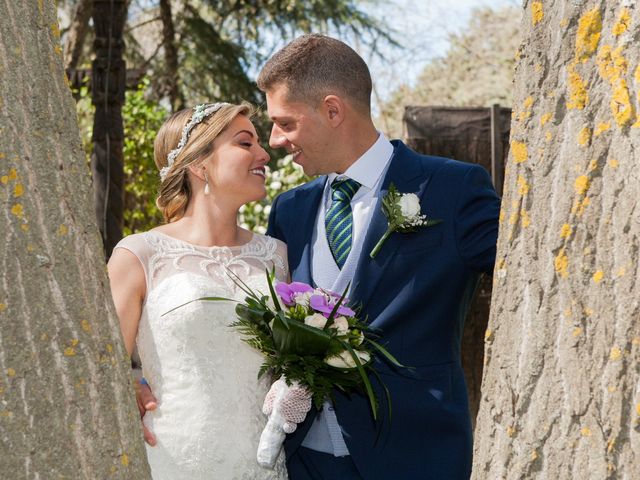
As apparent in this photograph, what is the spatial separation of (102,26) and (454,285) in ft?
17.4

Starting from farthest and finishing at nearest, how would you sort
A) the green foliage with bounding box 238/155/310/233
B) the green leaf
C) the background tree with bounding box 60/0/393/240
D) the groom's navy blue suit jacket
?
the background tree with bounding box 60/0/393/240, the green foliage with bounding box 238/155/310/233, the groom's navy blue suit jacket, the green leaf

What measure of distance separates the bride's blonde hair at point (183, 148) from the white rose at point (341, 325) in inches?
39.9

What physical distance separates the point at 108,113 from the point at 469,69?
14.1m

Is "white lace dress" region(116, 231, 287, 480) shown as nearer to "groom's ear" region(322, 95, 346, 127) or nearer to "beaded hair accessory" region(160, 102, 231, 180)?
"beaded hair accessory" region(160, 102, 231, 180)

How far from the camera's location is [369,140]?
150 inches

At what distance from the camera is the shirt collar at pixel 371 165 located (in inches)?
146

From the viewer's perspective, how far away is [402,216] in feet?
11.1

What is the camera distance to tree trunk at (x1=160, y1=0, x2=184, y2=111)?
45.2 feet

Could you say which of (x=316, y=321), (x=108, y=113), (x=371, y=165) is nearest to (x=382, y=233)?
(x=371, y=165)

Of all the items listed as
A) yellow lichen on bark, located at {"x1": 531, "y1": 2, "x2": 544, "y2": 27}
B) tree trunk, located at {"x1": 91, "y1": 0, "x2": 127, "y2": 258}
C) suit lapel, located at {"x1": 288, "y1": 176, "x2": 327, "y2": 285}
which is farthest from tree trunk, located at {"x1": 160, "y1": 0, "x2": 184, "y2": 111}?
yellow lichen on bark, located at {"x1": 531, "y1": 2, "x2": 544, "y2": 27}

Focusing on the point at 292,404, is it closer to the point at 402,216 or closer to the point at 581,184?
the point at 402,216

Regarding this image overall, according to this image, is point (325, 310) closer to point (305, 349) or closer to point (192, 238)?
point (305, 349)

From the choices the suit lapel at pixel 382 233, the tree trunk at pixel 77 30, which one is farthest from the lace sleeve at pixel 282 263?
the tree trunk at pixel 77 30

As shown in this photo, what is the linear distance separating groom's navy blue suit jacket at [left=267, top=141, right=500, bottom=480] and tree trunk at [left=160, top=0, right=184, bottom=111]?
1059 cm
